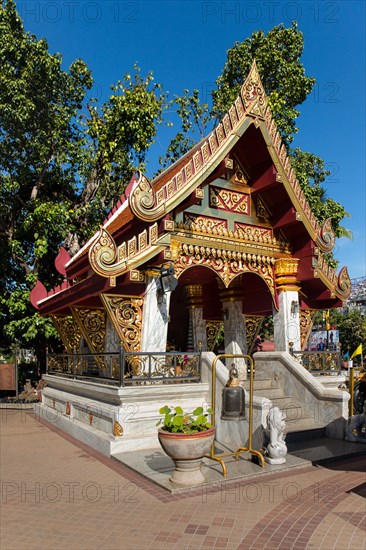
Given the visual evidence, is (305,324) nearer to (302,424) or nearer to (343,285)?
(343,285)

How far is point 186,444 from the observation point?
6.04m

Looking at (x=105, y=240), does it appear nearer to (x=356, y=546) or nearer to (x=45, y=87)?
(x=356, y=546)

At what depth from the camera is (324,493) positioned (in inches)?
238

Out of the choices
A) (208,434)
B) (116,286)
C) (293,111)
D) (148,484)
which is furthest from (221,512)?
(293,111)

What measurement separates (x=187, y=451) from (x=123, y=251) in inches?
175

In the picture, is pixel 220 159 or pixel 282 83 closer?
pixel 220 159

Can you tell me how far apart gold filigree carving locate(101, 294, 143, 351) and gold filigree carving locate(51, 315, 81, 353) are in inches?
174

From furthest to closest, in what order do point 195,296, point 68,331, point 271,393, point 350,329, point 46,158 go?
point 350,329
point 46,158
point 195,296
point 68,331
point 271,393

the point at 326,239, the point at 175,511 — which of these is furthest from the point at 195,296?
the point at 175,511

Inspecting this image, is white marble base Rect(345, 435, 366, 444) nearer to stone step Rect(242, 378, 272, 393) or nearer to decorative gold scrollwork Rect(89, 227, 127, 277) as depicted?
stone step Rect(242, 378, 272, 393)

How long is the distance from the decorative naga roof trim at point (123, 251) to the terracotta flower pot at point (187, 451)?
351 centimetres

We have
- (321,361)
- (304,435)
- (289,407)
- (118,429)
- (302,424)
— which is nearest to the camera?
(118,429)

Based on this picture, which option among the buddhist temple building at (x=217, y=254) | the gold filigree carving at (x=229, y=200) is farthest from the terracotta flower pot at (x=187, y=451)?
the gold filigree carving at (x=229, y=200)

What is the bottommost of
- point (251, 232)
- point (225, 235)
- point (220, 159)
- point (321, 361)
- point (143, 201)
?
point (321, 361)
